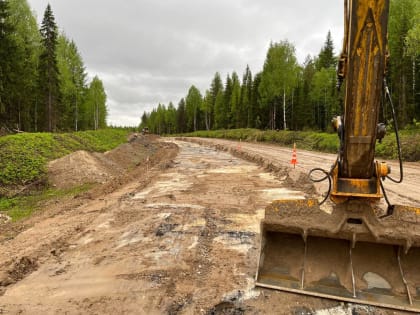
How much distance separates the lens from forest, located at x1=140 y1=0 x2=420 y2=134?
28844mm

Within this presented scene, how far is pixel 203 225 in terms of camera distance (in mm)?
6684

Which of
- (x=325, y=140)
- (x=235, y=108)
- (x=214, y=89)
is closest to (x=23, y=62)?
(x=325, y=140)

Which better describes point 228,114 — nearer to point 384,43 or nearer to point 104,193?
point 104,193

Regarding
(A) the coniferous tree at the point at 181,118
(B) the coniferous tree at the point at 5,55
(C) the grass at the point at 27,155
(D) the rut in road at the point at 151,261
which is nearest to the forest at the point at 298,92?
(A) the coniferous tree at the point at 181,118

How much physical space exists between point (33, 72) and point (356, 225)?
122 feet

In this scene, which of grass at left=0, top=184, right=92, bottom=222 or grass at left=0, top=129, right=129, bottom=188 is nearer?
grass at left=0, top=184, right=92, bottom=222

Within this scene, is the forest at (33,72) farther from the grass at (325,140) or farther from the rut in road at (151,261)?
the grass at (325,140)

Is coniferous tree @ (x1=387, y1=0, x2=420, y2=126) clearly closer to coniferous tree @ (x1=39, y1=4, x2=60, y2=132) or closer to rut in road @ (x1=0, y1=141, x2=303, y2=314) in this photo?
rut in road @ (x1=0, y1=141, x2=303, y2=314)

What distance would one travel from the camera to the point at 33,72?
33.6 m

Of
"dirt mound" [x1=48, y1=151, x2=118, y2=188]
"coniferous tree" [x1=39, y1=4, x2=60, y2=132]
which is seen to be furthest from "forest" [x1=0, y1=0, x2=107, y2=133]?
"dirt mound" [x1=48, y1=151, x2=118, y2=188]

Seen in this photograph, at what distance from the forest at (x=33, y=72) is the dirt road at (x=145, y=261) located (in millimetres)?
19746

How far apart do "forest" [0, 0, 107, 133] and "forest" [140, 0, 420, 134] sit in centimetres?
2452

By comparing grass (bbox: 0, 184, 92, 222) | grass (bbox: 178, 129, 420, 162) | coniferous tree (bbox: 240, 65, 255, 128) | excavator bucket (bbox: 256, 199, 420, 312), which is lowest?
grass (bbox: 0, 184, 92, 222)

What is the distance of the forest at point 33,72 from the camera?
81.0 feet
